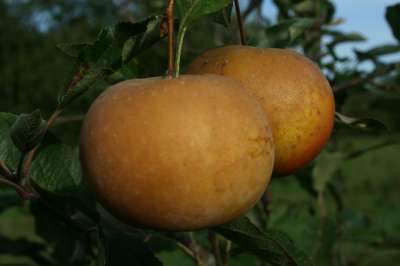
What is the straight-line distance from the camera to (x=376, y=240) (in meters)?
2.19

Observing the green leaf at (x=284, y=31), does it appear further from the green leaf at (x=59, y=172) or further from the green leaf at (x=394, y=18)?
the green leaf at (x=59, y=172)

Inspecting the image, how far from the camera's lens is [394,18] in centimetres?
138

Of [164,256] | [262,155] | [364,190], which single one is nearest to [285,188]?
[364,190]

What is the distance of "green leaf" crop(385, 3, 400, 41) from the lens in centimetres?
134

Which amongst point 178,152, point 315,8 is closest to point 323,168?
point 315,8

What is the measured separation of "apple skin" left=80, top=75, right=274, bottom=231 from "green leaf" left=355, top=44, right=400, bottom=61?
1.02 metres

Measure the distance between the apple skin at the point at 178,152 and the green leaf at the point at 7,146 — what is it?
1.03 feet

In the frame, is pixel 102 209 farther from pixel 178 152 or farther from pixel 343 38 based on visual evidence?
pixel 343 38

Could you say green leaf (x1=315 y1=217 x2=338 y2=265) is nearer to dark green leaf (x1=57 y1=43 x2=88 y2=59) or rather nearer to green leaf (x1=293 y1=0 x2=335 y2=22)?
green leaf (x1=293 y1=0 x2=335 y2=22)

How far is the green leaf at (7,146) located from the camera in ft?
3.37

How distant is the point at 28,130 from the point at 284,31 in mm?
631

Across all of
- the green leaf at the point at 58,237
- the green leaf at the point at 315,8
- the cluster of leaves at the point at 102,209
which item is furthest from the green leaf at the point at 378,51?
the green leaf at the point at 58,237

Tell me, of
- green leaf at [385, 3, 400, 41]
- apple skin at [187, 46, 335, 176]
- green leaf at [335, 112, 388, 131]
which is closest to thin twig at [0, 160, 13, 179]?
apple skin at [187, 46, 335, 176]

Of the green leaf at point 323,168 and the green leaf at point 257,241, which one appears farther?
the green leaf at point 323,168
